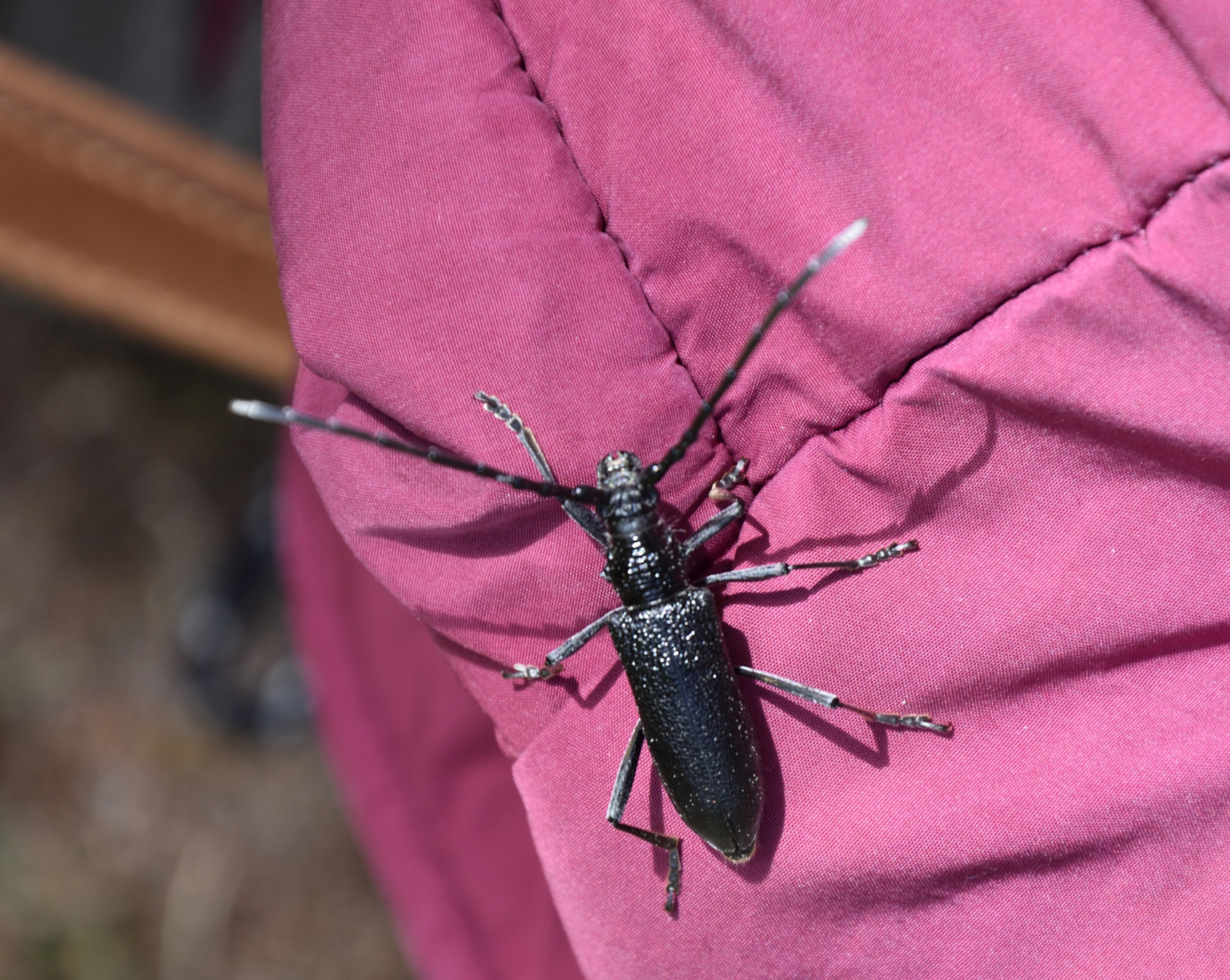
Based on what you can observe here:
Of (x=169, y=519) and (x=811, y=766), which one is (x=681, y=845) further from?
(x=169, y=519)

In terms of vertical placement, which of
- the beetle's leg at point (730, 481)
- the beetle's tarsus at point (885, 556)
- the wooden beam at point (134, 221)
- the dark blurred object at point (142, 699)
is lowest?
the dark blurred object at point (142, 699)

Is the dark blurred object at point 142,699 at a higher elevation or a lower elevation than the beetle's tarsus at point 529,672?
lower

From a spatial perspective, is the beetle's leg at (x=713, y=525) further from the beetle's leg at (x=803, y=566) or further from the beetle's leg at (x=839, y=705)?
the beetle's leg at (x=839, y=705)

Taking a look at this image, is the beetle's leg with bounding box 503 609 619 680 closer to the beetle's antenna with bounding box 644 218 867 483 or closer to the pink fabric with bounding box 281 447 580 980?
the beetle's antenna with bounding box 644 218 867 483

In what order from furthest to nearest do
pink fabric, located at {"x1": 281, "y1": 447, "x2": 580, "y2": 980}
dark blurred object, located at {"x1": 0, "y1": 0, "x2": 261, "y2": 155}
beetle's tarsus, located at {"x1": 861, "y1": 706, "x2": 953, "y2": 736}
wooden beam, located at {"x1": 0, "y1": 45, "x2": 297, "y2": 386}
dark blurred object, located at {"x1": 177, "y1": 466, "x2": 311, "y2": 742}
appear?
dark blurred object, located at {"x1": 177, "y1": 466, "x2": 311, "y2": 742} → dark blurred object, located at {"x1": 0, "y1": 0, "x2": 261, "y2": 155} → wooden beam, located at {"x1": 0, "y1": 45, "x2": 297, "y2": 386} → pink fabric, located at {"x1": 281, "y1": 447, "x2": 580, "y2": 980} → beetle's tarsus, located at {"x1": 861, "y1": 706, "x2": 953, "y2": 736}

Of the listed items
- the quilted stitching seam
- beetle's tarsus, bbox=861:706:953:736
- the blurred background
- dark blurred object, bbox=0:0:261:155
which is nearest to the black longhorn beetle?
beetle's tarsus, bbox=861:706:953:736

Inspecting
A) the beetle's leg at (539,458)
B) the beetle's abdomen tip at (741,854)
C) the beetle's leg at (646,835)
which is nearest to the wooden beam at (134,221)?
the beetle's leg at (539,458)

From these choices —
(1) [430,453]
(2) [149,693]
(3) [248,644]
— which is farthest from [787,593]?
(2) [149,693]
